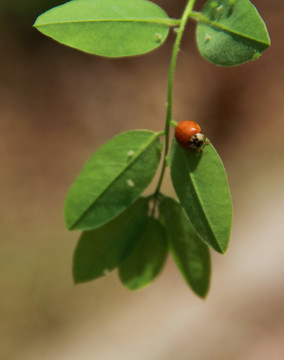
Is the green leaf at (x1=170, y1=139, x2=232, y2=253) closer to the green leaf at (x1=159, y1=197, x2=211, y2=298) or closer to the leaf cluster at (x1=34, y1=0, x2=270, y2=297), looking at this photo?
the leaf cluster at (x1=34, y1=0, x2=270, y2=297)

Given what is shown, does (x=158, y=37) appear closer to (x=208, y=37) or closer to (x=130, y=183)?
(x=208, y=37)

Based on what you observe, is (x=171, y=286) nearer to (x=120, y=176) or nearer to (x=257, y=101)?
(x=257, y=101)

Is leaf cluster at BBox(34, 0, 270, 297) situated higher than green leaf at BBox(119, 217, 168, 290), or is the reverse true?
leaf cluster at BBox(34, 0, 270, 297)

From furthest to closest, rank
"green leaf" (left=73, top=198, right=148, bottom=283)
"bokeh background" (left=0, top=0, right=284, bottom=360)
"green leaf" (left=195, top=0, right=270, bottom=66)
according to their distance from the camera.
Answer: "bokeh background" (left=0, top=0, right=284, bottom=360) < "green leaf" (left=73, top=198, right=148, bottom=283) < "green leaf" (left=195, top=0, right=270, bottom=66)

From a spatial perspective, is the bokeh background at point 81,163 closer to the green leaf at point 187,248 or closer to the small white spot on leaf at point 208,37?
the green leaf at point 187,248

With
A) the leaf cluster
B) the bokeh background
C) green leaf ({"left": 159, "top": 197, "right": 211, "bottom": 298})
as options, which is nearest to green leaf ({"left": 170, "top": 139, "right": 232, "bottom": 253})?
the leaf cluster

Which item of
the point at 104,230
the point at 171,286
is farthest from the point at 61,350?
the point at 104,230
